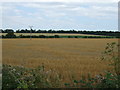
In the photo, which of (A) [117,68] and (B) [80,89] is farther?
(A) [117,68]

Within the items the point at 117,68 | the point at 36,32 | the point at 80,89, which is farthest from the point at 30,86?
the point at 36,32

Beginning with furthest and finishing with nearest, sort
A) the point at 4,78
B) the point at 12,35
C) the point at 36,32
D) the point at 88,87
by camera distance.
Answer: the point at 36,32
the point at 12,35
the point at 4,78
the point at 88,87

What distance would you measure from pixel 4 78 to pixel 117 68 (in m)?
3.55

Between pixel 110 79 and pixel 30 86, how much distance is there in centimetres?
216

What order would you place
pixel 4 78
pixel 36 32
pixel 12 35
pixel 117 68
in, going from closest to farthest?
pixel 4 78 → pixel 117 68 → pixel 12 35 → pixel 36 32

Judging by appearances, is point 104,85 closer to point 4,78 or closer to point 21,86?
point 21,86

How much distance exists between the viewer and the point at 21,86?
578 cm

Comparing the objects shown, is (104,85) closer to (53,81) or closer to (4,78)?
(53,81)

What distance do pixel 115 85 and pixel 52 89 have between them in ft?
5.57

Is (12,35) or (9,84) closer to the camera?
(9,84)

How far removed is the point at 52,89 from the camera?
20.6ft

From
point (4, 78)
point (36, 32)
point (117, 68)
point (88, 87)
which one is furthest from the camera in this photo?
point (36, 32)

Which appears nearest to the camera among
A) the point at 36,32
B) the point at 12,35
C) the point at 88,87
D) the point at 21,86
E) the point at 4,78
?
the point at 21,86

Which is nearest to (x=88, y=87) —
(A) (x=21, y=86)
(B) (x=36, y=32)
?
(A) (x=21, y=86)
